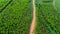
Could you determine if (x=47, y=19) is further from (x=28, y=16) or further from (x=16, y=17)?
(x=16, y=17)

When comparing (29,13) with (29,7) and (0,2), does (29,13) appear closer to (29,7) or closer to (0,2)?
(29,7)

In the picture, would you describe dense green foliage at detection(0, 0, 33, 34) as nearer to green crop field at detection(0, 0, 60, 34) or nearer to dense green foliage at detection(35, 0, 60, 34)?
green crop field at detection(0, 0, 60, 34)

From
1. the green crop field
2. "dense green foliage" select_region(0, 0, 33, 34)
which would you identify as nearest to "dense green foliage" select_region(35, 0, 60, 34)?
the green crop field

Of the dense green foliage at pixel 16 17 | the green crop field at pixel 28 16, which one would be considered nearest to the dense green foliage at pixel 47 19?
the green crop field at pixel 28 16

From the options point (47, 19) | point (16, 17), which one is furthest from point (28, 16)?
point (47, 19)

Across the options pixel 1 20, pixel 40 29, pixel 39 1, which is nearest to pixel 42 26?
pixel 40 29

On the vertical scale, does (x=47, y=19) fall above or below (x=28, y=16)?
below

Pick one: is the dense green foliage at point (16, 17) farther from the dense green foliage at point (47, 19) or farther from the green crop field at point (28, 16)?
the dense green foliage at point (47, 19)
